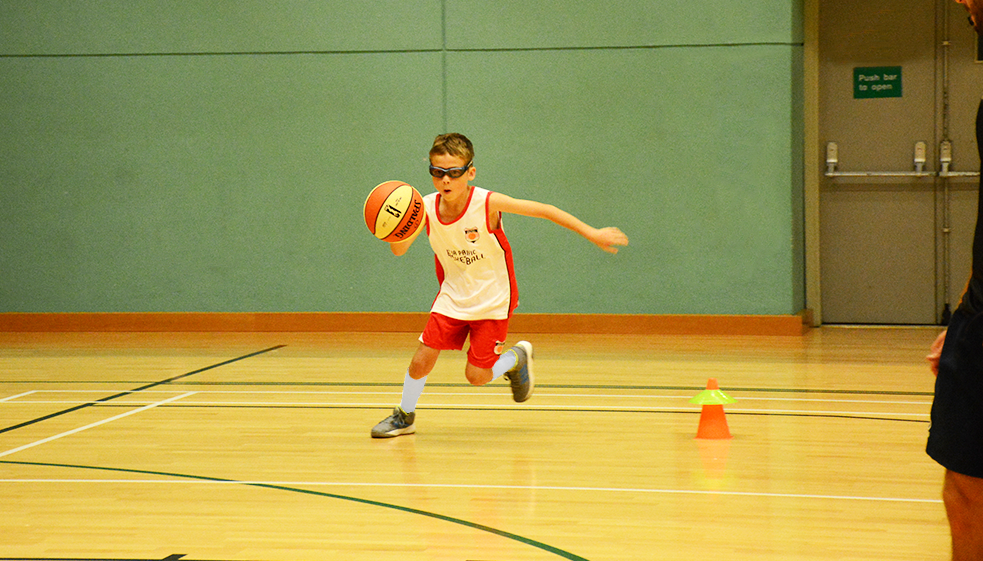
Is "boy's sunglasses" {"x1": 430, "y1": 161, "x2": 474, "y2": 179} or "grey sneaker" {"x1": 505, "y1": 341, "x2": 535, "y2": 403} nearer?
"boy's sunglasses" {"x1": 430, "y1": 161, "x2": 474, "y2": 179}

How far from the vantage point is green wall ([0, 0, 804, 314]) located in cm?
896

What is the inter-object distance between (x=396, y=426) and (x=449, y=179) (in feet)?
3.95

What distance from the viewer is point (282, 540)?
294 centimetres

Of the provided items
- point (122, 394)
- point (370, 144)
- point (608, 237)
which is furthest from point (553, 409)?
point (370, 144)

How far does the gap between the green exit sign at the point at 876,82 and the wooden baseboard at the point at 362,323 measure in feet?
7.27

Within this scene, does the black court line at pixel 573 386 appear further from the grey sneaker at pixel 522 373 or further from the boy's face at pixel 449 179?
the boy's face at pixel 449 179

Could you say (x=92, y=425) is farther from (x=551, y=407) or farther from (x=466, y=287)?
(x=551, y=407)

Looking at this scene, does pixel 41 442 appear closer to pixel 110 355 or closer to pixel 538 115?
pixel 110 355

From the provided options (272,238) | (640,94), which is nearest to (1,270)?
(272,238)

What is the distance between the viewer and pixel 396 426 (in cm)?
460

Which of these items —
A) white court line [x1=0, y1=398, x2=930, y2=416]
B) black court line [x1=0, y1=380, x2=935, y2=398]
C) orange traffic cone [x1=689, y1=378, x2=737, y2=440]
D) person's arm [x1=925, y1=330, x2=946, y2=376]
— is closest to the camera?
person's arm [x1=925, y1=330, x2=946, y2=376]

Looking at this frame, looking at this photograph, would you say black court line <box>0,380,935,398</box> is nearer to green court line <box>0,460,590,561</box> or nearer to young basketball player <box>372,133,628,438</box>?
young basketball player <box>372,133,628,438</box>

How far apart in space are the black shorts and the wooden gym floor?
98 centimetres

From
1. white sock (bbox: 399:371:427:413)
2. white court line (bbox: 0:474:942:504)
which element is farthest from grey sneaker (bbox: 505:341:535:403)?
white court line (bbox: 0:474:942:504)
